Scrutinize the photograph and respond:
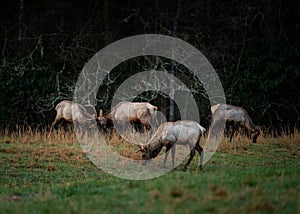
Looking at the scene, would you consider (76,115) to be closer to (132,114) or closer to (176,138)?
(132,114)

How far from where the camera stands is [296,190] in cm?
689

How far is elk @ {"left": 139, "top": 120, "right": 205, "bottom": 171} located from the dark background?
413 inches

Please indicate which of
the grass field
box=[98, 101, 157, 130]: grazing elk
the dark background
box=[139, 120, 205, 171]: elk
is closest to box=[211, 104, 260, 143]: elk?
box=[98, 101, 157, 130]: grazing elk

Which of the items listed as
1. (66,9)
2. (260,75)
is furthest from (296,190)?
(66,9)

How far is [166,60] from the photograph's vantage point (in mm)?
23484

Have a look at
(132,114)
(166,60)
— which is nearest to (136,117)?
(132,114)

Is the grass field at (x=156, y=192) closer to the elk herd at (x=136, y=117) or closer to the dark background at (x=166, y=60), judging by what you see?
the elk herd at (x=136, y=117)

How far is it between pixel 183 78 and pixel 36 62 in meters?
6.99

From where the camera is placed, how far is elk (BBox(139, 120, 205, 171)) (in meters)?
11.8

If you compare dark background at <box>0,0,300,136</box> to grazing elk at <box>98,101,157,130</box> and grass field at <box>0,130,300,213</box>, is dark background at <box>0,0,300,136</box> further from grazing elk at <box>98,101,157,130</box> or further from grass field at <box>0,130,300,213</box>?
grass field at <box>0,130,300,213</box>

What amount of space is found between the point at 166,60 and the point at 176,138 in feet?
39.1

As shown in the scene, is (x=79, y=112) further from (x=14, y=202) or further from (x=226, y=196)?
(x=226, y=196)

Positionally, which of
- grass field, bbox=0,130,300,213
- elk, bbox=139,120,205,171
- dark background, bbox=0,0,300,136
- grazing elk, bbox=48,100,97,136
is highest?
dark background, bbox=0,0,300,136

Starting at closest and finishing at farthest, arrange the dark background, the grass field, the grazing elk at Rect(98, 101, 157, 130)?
the grass field
the grazing elk at Rect(98, 101, 157, 130)
the dark background
